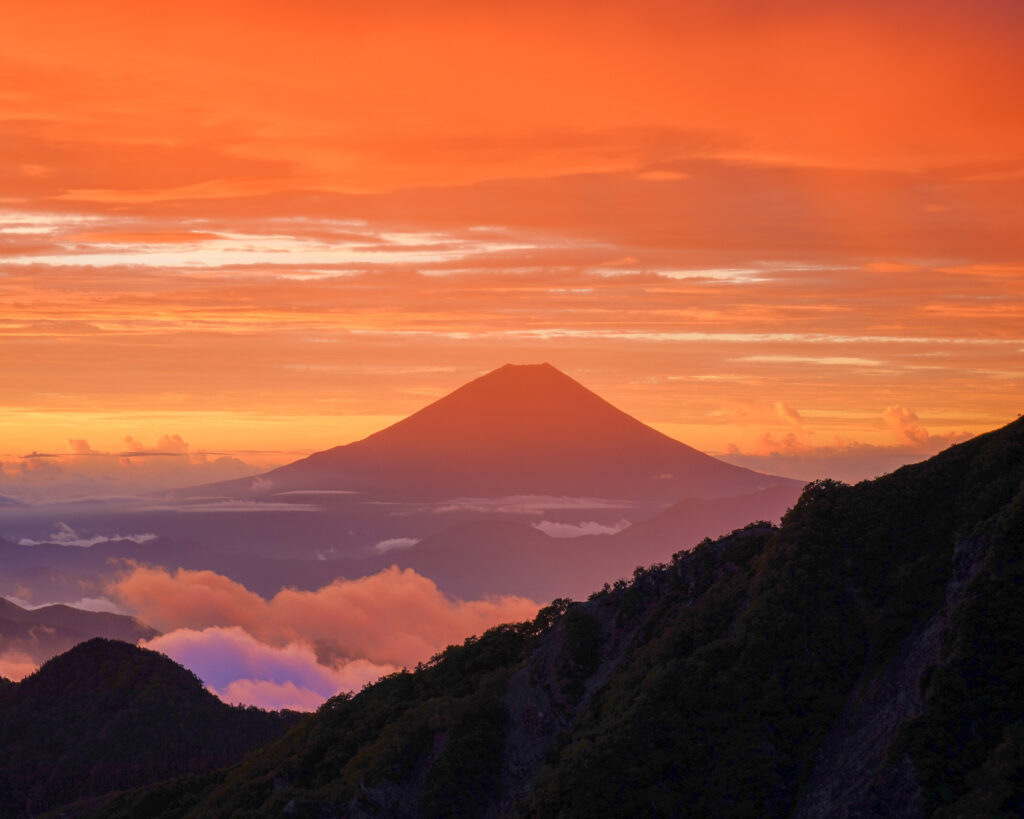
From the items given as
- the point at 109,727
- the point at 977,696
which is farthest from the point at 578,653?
the point at 109,727

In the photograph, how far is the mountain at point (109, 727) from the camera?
9294 cm

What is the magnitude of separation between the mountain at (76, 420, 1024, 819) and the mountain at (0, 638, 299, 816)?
4954 centimetres

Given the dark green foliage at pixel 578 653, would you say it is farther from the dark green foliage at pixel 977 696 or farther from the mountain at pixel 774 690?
the dark green foliage at pixel 977 696

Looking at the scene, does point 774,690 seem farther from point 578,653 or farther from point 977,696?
point 578,653

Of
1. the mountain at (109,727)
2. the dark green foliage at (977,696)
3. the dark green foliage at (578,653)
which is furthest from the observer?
the mountain at (109,727)

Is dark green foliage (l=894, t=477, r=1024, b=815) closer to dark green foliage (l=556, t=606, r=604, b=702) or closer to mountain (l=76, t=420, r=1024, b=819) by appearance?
mountain (l=76, t=420, r=1024, b=819)

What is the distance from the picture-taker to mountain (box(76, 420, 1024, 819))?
30.0 metres

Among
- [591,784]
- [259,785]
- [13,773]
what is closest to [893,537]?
[591,784]

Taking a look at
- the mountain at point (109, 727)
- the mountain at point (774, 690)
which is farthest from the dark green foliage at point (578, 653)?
the mountain at point (109, 727)

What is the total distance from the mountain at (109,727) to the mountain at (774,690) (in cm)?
4954

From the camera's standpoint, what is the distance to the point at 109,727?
103000 millimetres

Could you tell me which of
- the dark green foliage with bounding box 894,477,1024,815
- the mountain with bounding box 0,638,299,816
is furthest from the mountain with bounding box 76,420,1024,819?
the mountain with bounding box 0,638,299,816

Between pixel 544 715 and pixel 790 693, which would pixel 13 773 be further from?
pixel 790 693

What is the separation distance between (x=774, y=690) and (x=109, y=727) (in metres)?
84.7
